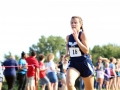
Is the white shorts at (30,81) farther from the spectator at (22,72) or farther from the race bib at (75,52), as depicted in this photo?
the race bib at (75,52)

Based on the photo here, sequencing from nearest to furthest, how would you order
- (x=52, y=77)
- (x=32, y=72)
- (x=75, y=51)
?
1. (x=75, y=51)
2. (x=32, y=72)
3. (x=52, y=77)

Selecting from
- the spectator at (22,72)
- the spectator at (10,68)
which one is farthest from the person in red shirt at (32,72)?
the spectator at (10,68)

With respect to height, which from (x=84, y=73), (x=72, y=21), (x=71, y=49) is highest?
(x=72, y=21)

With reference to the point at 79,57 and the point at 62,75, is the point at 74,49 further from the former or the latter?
the point at 62,75

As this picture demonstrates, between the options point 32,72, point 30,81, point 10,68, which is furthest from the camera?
point 30,81

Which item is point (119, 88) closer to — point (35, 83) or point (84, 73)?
point (35, 83)

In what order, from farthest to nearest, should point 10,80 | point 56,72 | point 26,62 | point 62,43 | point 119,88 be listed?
point 62,43 < point 119,88 < point 56,72 < point 26,62 < point 10,80

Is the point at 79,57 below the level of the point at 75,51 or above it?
below

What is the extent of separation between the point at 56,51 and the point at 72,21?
10498 cm

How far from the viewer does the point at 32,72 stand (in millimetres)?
15039

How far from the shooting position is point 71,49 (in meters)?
8.11

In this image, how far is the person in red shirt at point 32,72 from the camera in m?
15.0

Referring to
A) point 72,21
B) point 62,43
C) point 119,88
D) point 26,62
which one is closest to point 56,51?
point 62,43

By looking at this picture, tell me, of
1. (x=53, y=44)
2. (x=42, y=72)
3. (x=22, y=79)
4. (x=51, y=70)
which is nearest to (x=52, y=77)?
(x=51, y=70)
